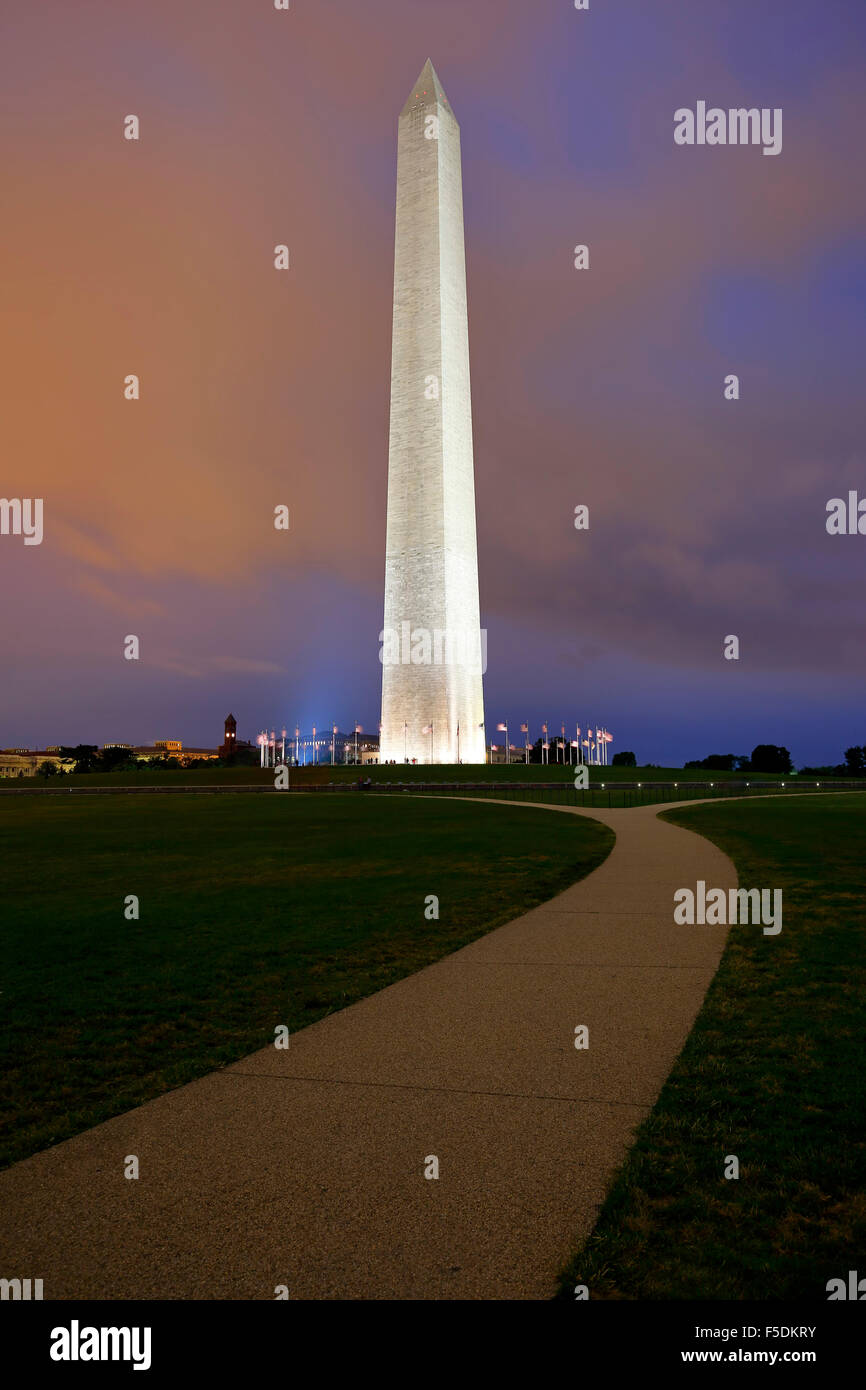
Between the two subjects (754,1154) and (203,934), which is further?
(203,934)

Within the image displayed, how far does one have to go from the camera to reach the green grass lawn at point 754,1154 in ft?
11.1

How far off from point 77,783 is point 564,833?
4905 centimetres

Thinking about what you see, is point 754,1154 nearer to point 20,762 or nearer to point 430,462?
point 430,462

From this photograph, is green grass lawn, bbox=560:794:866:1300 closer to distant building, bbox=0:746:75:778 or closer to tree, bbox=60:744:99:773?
tree, bbox=60:744:99:773

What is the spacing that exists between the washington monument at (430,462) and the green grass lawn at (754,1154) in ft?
201

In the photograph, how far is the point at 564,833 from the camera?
2281 cm

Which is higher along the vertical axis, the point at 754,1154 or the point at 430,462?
the point at 430,462

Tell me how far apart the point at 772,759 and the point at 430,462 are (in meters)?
49.2

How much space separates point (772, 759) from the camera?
291 feet

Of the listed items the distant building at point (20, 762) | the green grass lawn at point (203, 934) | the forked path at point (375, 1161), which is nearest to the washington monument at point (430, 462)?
the green grass lawn at point (203, 934)

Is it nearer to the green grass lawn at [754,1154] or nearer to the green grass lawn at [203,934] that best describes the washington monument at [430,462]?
the green grass lawn at [203,934]

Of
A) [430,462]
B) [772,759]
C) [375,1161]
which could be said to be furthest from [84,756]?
[375,1161]

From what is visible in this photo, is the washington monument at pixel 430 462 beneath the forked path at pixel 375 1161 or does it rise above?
above

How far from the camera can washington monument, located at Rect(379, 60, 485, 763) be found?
66938 mm
